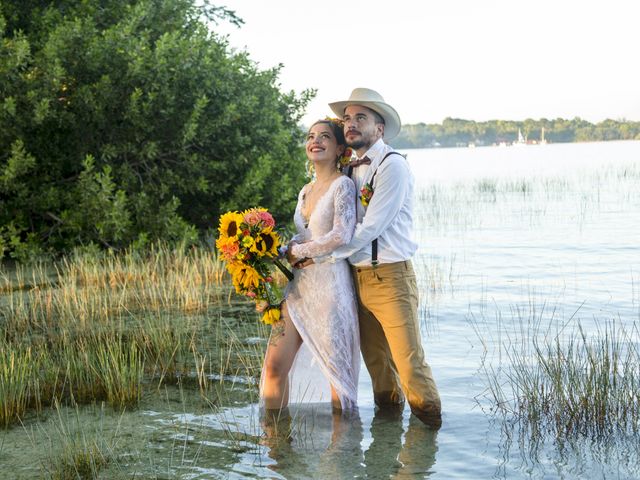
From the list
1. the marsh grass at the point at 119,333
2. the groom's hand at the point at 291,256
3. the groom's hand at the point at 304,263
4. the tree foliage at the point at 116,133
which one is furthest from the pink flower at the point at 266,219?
the tree foliage at the point at 116,133

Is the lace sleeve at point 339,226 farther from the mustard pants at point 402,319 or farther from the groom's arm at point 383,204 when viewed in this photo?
the mustard pants at point 402,319

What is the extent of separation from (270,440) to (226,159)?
33.2 feet

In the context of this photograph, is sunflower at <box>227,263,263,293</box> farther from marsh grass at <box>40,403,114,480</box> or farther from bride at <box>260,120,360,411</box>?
marsh grass at <box>40,403,114,480</box>

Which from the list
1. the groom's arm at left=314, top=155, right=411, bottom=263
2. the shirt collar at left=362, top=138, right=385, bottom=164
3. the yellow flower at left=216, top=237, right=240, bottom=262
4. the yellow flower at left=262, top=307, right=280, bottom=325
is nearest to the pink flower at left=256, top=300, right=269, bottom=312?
the yellow flower at left=262, top=307, right=280, bottom=325

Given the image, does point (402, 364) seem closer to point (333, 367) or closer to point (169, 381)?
point (333, 367)

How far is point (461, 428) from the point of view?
7.07m

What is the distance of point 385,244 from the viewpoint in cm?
653

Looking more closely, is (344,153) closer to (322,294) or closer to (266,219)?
(266,219)

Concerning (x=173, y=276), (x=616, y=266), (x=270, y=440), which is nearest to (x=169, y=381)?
(x=270, y=440)

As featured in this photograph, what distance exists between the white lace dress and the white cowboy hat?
58 centimetres

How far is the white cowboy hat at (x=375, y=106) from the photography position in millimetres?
6562

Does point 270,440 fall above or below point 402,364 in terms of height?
below

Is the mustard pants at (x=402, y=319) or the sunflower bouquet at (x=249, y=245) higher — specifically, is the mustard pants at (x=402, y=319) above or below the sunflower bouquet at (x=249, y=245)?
below

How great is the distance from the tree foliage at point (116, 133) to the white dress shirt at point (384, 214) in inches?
330
